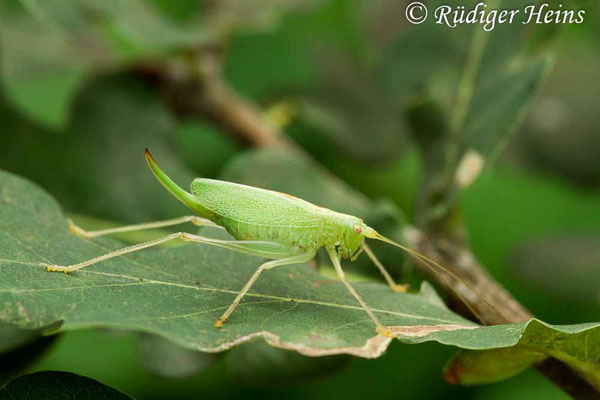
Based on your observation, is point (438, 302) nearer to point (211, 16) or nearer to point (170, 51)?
point (170, 51)

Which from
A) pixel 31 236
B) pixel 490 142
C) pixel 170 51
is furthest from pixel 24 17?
pixel 490 142

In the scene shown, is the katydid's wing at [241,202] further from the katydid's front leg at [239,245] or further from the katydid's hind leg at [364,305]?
the katydid's hind leg at [364,305]

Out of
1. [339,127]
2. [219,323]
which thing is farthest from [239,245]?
[339,127]

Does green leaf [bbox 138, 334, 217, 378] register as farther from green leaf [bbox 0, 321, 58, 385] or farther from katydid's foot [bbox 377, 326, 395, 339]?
katydid's foot [bbox 377, 326, 395, 339]

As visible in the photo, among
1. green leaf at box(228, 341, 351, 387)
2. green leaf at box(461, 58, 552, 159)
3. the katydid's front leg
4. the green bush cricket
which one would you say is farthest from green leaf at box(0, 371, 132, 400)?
green leaf at box(461, 58, 552, 159)

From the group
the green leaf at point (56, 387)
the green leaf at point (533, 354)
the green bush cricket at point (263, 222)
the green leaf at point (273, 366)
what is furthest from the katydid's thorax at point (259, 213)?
the green leaf at point (56, 387)
